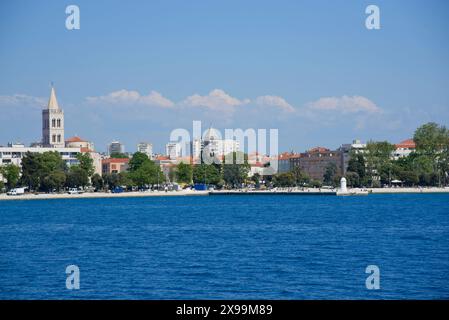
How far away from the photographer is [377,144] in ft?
333

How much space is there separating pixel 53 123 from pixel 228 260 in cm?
9498

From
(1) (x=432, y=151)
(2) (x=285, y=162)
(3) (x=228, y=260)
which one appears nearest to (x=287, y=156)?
(2) (x=285, y=162)

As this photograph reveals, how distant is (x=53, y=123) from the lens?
11375 cm

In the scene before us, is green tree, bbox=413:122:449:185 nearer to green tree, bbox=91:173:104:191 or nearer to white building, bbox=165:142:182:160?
green tree, bbox=91:173:104:191

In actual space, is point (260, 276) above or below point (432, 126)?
below

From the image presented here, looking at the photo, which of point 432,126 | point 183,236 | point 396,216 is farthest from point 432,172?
point 183,236

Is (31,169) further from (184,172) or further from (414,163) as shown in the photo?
(414,163)

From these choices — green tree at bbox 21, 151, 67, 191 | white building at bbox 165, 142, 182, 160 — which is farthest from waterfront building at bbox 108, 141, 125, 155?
green tree at bbox 21, 151, 67, 191

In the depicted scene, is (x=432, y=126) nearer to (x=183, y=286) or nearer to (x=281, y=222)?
(x=281, y=222)

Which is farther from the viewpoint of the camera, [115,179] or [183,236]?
[115,179]

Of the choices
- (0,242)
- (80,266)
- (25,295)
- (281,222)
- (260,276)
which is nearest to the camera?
(25,295)

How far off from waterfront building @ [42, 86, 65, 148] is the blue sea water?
249 ft

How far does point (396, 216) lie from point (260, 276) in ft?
90.5

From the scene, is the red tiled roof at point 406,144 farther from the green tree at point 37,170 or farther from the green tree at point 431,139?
the green tree at point 37,170
